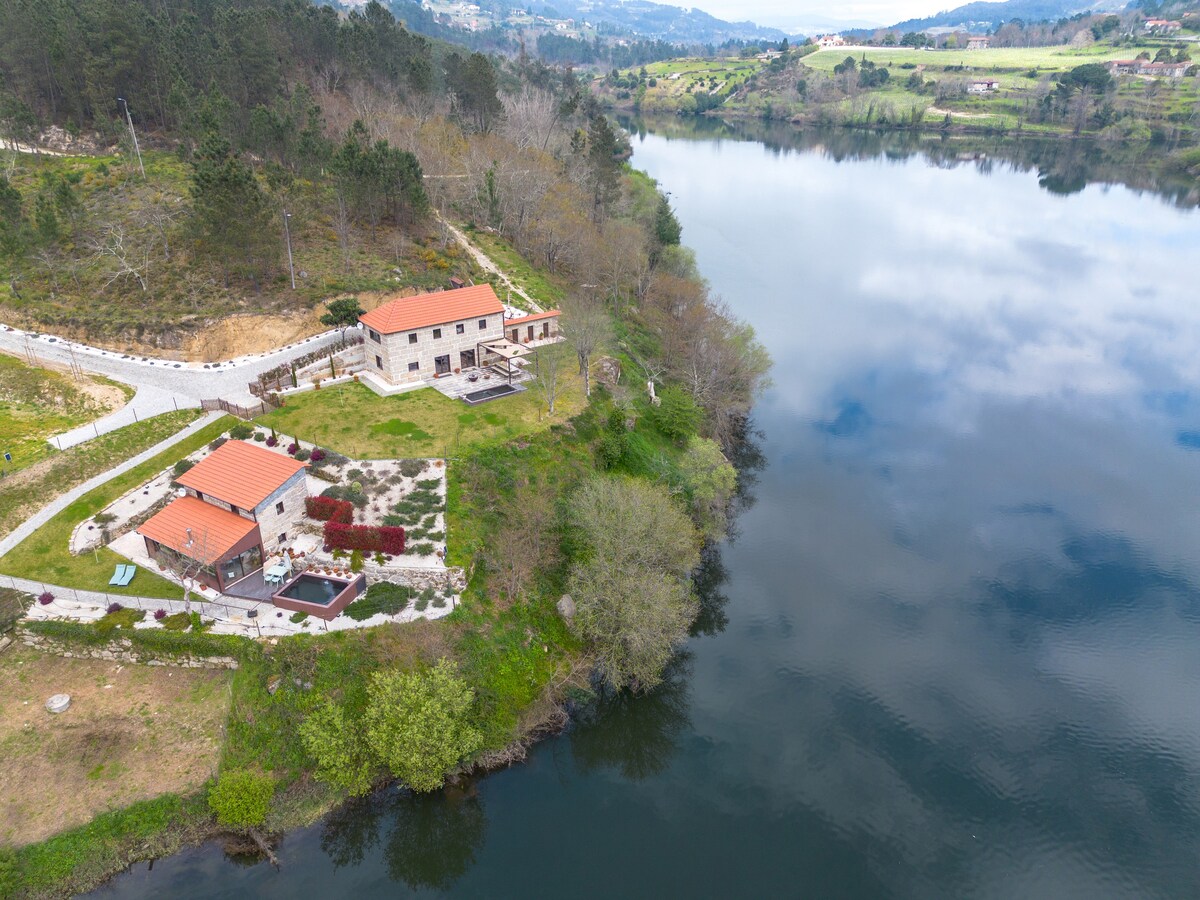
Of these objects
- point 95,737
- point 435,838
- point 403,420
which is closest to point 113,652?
point 95,737

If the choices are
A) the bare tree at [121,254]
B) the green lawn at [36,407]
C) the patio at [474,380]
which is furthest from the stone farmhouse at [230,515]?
the bare tree at [121,254]

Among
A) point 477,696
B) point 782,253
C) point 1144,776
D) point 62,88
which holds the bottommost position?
point 1144,776

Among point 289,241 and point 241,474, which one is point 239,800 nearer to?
point 241,474

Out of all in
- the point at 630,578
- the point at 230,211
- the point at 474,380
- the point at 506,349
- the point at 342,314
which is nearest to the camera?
the point at 630,578

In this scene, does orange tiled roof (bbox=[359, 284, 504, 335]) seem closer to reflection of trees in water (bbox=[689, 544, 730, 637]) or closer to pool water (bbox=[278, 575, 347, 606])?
pool water (bbox=[278, 575, 347, 606])

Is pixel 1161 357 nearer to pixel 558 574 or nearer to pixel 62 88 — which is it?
pixel 558 574

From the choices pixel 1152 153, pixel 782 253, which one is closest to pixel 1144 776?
pixel 782 253

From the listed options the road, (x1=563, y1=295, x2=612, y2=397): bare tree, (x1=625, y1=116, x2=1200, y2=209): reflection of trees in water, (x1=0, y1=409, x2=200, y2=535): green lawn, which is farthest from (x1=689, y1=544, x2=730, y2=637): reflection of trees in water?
(x1=625, y1=116, x2=1200, y2=209): reflection of trees in water
